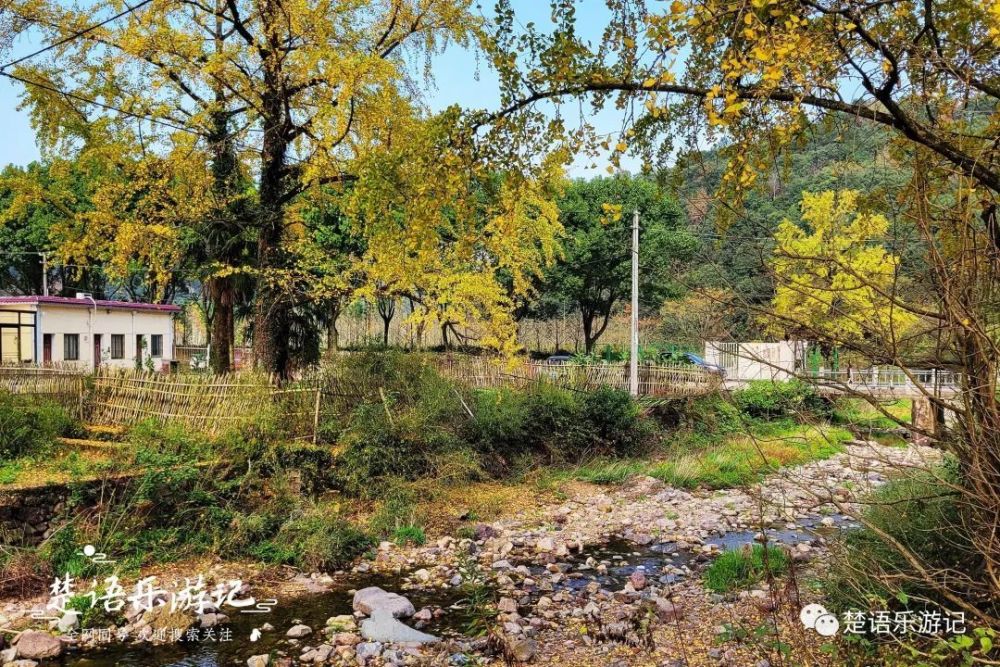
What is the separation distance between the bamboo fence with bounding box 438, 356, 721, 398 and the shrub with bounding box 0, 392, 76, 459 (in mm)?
6107

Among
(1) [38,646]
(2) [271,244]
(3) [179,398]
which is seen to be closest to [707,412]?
(2) [271,244]

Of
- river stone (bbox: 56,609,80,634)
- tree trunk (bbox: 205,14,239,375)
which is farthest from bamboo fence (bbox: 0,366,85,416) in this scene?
river stone (bbox: 56,609,80,634)

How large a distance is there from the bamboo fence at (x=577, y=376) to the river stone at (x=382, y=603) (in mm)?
6181

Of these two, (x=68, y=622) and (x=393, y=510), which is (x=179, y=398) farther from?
(x=68, y=622)

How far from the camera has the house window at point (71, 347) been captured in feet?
73.6

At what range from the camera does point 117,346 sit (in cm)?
2516

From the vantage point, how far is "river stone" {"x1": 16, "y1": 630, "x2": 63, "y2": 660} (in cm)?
574

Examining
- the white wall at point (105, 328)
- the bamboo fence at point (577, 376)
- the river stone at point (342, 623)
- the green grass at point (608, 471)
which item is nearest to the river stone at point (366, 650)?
the river stone at point (342, 623)

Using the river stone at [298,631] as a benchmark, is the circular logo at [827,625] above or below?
above

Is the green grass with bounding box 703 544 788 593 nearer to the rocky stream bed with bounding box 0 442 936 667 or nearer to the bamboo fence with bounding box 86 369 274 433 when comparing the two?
the rocky stream bed with bounding box 0 442 936 667

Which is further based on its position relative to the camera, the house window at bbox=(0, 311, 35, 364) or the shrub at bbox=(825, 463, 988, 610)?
the house window at bbox=(0, 311, 35, 364)

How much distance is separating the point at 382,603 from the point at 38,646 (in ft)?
9.36

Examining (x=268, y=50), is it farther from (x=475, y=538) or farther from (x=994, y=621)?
(x=994, y=621)

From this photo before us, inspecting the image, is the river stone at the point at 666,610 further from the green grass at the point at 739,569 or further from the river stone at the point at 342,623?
the river stone at the point at 342,623
